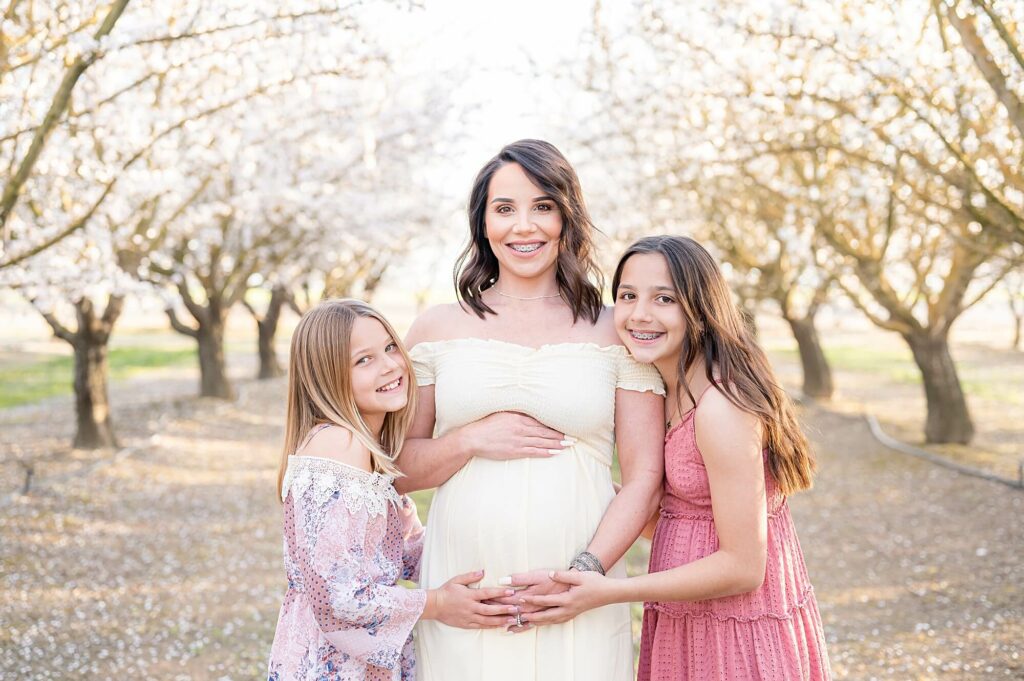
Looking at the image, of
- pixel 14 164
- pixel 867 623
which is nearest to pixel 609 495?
pixel 867 623

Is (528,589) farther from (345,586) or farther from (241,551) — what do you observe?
(241,551)

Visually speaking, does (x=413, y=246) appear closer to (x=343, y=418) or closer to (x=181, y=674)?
(x=181, y=674)

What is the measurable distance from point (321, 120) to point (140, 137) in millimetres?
2815

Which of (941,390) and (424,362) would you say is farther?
(941,390)

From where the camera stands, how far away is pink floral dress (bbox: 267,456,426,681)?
249 cm

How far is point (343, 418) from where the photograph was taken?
2.67m

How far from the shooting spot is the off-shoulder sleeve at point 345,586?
8.12 ft

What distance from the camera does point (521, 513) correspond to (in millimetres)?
2609

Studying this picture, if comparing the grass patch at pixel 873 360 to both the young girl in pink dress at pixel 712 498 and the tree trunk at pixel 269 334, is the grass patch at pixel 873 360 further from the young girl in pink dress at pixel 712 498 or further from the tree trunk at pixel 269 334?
the young girl in pink dress at pixel 712 498

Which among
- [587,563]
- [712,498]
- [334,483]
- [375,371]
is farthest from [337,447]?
[712,498]

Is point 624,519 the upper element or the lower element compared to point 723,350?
lower

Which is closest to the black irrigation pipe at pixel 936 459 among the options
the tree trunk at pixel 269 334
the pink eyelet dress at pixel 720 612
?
the pink eyelet dress at pixel 720 612

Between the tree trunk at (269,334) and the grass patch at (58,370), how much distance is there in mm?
3984

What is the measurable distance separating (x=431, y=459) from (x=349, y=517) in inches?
Answer: 11.6
